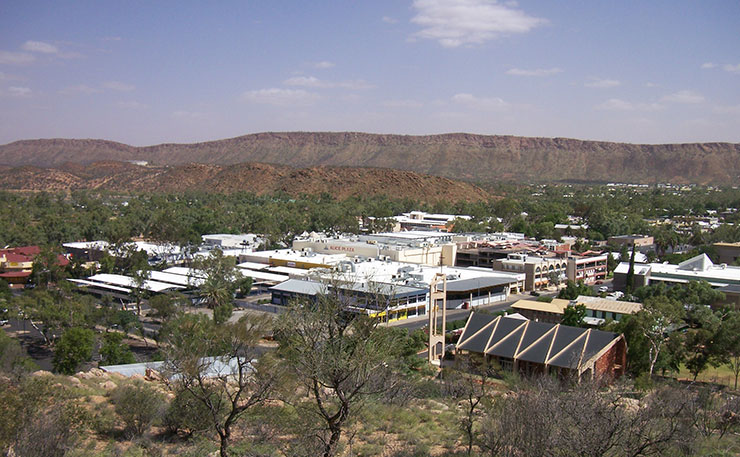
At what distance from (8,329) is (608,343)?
114 ft

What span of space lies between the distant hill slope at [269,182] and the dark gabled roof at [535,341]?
11234 cm

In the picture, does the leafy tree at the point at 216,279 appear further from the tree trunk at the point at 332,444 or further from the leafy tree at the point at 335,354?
the tree trunk at the point at 332,444

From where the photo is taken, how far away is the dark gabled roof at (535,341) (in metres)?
29.2

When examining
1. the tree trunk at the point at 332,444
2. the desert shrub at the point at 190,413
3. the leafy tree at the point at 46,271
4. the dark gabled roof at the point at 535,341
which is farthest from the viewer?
the leafy tree at the point at 46,271

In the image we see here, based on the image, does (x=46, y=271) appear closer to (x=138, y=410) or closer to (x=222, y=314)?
(x=222, y=314)

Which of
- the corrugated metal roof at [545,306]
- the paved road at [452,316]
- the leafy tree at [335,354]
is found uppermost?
the leafy tree at [335,354]

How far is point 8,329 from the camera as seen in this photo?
40.9m

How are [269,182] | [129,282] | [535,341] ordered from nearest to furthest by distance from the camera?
[535,341] → [129,282] → [269,182]

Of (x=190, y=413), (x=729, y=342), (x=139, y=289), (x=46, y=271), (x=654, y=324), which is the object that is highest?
(x=190, y=413)

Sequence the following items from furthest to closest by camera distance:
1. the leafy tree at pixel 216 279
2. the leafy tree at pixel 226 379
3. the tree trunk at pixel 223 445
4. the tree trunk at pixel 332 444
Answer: the leafy tree at pixel 216 279 < the leafy tree at pixel 226 379 < the tree trunk at pixel 223 445 < the tree trunk at pixel 332 444

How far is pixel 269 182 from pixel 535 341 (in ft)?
469

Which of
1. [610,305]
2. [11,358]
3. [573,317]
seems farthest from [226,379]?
[610,305]

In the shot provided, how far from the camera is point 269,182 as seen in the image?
168 meters

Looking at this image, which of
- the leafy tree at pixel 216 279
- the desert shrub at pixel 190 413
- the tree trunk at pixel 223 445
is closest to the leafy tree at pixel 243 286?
the leafy tree at pixel 216 279
